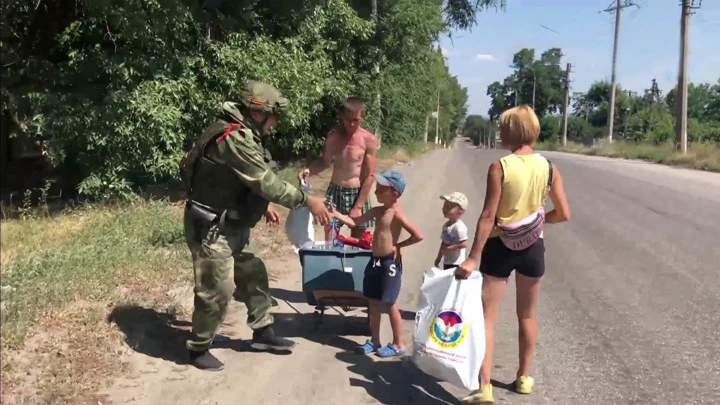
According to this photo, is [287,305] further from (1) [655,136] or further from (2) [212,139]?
(1) [655,136]

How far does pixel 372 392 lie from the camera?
4379mm

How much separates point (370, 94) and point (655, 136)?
152 ft

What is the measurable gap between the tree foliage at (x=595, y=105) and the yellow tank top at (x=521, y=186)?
163 feet

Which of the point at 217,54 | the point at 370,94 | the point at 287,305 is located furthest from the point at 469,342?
the point at 370,94

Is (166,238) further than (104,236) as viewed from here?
Yes

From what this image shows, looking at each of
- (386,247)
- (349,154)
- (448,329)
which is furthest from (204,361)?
(349,154)

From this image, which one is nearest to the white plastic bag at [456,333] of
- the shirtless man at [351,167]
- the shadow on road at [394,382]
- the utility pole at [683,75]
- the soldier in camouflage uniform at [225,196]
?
the shadow on road at [394,382]

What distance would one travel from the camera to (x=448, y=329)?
4023 millimetres

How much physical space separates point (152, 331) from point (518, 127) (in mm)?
2956

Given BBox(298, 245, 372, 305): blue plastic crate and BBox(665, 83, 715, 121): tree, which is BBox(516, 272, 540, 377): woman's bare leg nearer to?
BBox(298, 245, 372, 305): blue plastic crate

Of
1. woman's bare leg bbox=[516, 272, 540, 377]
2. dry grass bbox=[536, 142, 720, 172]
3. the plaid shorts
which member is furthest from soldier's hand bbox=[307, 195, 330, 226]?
dry grass bbox=[536, 142, 720, 172]

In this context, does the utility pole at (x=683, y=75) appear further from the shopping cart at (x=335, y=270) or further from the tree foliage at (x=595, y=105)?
the shopping cart at (x=335, y=270)

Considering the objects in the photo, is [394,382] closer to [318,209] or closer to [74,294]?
[318,209]

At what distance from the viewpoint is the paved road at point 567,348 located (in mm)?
4320
